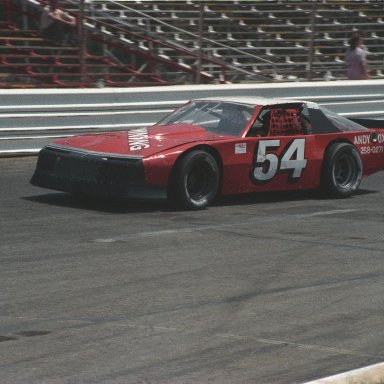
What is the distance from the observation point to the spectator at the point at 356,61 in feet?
58.4

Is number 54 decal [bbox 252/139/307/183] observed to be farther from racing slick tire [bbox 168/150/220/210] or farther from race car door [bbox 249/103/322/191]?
racing slick tire [bbox 168/150/220/210]

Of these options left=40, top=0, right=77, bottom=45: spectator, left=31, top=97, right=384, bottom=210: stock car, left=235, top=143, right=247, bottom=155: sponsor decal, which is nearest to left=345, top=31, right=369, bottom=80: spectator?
left=40, top=0, right=77, bottom=45: spectator

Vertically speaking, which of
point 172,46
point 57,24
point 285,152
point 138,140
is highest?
point 57,24

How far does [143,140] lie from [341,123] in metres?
2.78

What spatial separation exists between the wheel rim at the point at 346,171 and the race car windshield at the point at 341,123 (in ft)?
1.21

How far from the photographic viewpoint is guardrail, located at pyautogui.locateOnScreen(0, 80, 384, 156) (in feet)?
45.3

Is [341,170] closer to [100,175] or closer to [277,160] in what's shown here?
[277,160]

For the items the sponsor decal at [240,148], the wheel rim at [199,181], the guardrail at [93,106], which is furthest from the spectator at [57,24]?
the wheel rim at [199,181]

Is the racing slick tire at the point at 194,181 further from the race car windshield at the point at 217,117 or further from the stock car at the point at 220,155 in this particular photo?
the race car windshield at the point at 217,117

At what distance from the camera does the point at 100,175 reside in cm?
977

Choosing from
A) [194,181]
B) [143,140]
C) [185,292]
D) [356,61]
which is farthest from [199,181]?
[356,61]

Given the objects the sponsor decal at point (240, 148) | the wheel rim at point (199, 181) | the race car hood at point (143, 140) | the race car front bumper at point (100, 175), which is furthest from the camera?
the sponsor decal at point (240, 148)

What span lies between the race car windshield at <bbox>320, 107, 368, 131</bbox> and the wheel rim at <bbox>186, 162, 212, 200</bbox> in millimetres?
2086

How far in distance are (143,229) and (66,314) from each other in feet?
10.3
